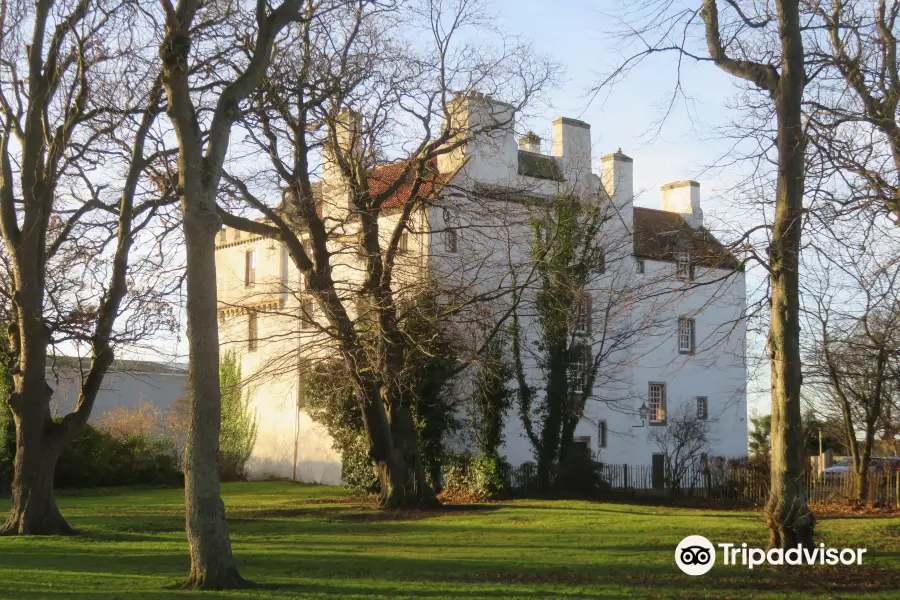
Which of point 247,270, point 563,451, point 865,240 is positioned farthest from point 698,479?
point 865,240

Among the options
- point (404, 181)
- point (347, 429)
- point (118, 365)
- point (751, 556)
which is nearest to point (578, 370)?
point (347, 429)

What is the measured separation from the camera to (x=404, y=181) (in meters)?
22.1

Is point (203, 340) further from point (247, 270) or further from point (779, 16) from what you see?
point (247, 270)

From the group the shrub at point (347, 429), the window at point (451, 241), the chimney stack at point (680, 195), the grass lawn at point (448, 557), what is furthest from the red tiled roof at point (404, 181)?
the chimney stack at point (680, 195)

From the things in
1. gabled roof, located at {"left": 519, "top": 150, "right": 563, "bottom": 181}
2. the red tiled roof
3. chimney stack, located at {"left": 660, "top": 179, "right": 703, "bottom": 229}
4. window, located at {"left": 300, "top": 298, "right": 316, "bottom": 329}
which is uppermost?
chimney stack, located at {"left": 660, "top": 179, "right": 703, "bottom": 229}

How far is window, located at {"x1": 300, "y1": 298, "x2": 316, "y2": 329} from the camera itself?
20.4 metres

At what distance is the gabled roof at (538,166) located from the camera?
97.3ft

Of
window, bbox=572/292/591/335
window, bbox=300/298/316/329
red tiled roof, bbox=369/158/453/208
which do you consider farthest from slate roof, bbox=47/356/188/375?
window, bbox=572/292/591/335

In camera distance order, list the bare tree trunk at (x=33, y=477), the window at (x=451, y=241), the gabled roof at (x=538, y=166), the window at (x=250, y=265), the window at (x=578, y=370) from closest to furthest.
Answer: the bare tree trunk at (x=33, y=477) → the window at (x=451, y=241) → the gabled roof at (x=538, y=166) → the window at (x=578, y=370) → the window at (x=250, y=265)

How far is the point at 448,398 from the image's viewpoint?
2883 cm

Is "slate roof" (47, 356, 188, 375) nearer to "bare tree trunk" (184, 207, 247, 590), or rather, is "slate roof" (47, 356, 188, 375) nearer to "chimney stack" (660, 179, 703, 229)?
"bare tree trunk" (184, 207, 247, 590)

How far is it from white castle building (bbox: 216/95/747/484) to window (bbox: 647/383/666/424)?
0.04m

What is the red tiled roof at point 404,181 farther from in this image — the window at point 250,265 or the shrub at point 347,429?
the window at point 250,265

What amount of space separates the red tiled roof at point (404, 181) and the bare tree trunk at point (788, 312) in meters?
9.51
